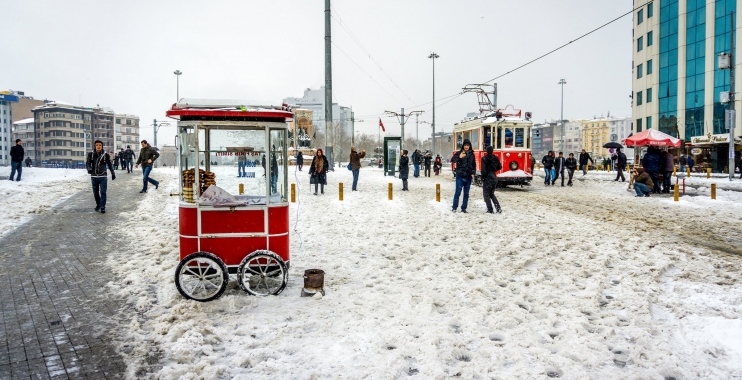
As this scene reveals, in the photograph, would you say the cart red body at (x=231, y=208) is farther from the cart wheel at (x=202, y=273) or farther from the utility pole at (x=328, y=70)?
the utility pole at (x=328, y=70)

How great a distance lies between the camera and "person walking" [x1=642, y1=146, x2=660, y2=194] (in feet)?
62.2

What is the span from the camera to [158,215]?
12.5 metres

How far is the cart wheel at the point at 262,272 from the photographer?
19.2ft

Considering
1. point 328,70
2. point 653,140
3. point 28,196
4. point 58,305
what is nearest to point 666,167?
point 653,140

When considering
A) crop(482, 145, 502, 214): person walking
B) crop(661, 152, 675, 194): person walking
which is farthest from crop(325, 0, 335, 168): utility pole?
crop(661, 152, 675, 194): person walking

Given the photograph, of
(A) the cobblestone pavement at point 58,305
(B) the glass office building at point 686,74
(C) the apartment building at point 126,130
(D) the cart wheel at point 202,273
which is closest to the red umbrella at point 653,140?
(D) the cart wheel at point 202,273

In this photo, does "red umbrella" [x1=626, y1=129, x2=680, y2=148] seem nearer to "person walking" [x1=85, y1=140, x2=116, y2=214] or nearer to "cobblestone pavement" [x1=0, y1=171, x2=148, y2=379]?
"person walking" [x1=85, y1=140, x2=116, y2=214]

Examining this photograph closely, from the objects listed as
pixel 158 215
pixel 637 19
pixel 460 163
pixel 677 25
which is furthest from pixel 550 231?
pixel 637 19

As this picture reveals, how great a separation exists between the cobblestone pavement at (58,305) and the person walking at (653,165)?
59.6 ft

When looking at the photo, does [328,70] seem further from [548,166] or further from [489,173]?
[489,173]

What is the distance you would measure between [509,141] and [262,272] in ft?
54.8

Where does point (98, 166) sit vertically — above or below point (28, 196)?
above

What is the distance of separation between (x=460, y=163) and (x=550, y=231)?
3295 millimetres

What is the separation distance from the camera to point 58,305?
5.71m
